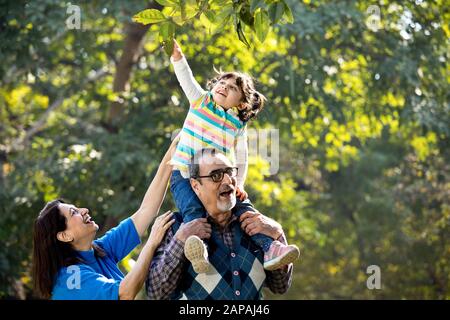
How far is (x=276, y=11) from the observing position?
3709mm

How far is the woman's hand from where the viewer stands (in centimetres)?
377

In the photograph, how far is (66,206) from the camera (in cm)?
402

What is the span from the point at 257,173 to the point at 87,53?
2833 mm

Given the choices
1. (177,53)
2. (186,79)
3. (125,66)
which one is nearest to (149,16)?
(177,53)

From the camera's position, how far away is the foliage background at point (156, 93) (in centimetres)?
1039

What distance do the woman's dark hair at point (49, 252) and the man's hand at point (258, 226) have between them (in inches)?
30.4

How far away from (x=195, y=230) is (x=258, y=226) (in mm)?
310

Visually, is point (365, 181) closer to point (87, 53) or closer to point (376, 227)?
point (376, 227)

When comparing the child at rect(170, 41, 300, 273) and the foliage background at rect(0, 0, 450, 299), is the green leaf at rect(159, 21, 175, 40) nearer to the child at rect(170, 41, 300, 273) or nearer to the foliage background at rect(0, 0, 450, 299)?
the child at rect(170, 41, 300, 273)

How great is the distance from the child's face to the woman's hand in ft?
2.70

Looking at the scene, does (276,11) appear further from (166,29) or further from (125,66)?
(125,66)

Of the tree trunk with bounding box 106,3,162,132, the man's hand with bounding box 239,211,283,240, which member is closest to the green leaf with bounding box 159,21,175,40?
the man's hand with bounding box 239,211,283,240

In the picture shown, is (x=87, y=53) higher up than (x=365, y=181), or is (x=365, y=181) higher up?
(x=87, y=53)
